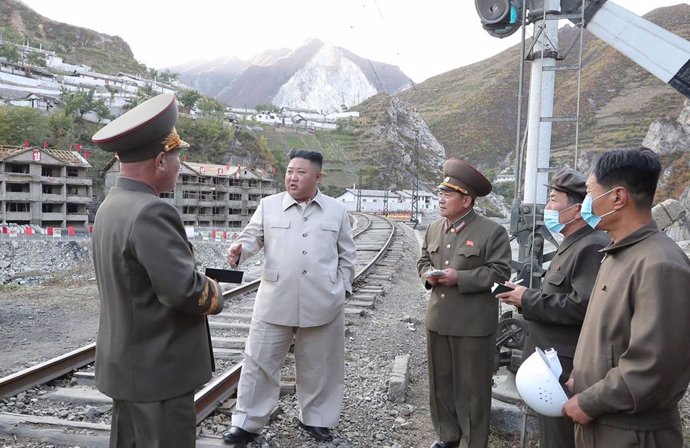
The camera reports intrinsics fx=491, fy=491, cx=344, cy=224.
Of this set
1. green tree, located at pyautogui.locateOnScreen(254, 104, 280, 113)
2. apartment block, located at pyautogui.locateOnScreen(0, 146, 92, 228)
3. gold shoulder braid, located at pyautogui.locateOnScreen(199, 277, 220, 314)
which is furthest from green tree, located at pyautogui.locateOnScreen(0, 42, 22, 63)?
gold shoulder braid, located at pyautogui.locateOnScreen(199, 277, 220, 314)

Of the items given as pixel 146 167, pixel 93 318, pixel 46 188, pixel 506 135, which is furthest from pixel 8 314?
pixel 506 135

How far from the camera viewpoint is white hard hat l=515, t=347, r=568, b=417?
2.11 m

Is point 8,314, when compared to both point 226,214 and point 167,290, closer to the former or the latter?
point 167,290

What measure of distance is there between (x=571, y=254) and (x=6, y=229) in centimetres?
3111

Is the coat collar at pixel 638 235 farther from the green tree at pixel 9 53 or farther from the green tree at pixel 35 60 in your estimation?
the green tree at pixel 35 60

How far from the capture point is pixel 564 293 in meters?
2.76

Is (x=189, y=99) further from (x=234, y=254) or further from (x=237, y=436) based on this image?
(x=237, y=436)

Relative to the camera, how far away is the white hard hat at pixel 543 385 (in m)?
2.11

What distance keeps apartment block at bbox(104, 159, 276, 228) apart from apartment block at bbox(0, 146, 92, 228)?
336cm

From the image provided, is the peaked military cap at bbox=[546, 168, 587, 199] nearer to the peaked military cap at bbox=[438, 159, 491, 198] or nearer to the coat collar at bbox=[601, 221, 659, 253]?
the peaked military cap at bbox=[438, 159, 491, 198]

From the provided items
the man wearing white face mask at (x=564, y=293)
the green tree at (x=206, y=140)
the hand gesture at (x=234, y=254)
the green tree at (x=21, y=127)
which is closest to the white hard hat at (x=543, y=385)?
the man wearing white face mask at (x=564, y=293)

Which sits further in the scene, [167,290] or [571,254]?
[571,254]

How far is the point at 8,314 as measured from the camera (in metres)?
6.78

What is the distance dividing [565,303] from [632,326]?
91cm
